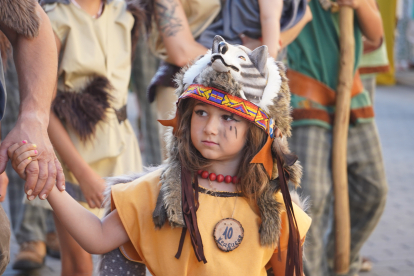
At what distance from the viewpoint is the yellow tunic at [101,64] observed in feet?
9.12

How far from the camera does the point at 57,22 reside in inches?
108

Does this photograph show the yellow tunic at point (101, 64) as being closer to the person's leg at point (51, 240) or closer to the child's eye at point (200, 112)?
the child's eye at point (200, 112)

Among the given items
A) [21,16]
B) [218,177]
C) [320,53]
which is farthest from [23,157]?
[320,53]

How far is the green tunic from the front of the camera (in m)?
3.62

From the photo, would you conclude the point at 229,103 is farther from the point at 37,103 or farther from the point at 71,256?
the point at 71,256

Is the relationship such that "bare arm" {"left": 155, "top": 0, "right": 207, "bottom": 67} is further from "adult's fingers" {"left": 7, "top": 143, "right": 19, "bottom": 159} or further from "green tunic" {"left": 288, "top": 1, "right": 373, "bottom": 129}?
"adult's fingers" {"left": 7, "top": 143, "right": 19, "bottom": 159}

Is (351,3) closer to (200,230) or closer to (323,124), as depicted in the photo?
(323,124)

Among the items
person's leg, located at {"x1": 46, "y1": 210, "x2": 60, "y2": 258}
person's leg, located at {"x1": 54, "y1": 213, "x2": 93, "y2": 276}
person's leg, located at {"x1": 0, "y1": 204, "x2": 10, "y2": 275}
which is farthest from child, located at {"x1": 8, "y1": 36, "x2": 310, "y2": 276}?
person's leg, located at {"x1": 46, "y1": 210, "x2": 60, "y2": 258}

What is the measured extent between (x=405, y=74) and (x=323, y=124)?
1581 centimetres

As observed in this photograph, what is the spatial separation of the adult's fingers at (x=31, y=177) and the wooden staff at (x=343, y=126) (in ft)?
7.25

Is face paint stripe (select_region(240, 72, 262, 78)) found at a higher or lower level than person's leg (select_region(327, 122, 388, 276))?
higher

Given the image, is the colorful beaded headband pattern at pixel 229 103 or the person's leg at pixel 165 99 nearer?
the colorful beaded headband pattern at pixel 229 103

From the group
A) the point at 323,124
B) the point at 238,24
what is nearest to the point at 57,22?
the point at 238,24

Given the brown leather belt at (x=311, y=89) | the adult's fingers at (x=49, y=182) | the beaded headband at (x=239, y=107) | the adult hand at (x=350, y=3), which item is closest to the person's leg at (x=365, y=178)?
the brown leather belt at (x=311, y=89)
